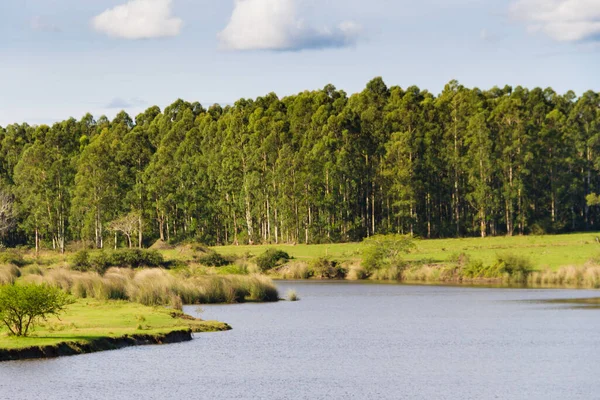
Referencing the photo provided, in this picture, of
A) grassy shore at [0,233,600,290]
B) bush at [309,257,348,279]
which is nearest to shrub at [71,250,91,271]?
grassy shore at [0,233,600,290]

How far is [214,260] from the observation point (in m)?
100

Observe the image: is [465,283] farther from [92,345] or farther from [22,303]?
[22,303]

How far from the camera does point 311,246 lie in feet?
394

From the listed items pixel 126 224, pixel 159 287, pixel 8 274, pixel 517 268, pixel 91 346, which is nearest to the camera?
pixel 91 346

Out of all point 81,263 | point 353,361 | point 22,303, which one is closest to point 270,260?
point 81,263

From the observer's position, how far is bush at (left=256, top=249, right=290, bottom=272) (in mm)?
101750

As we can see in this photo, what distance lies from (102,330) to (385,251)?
5508 centimetres

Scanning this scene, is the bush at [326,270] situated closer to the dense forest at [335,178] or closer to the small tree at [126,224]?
the dense forest at [335,178]

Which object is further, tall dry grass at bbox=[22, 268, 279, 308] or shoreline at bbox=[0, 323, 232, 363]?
tall dry grass at bbox=[22, 268, 279, 308]

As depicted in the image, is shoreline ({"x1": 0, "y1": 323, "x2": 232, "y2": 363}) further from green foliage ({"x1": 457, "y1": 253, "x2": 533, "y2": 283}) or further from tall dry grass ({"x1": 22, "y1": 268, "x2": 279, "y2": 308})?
green foliage ({"x1": 457, "y1": 253, "x2": 533, "y2": 283})

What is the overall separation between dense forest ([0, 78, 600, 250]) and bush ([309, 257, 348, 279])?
26.8 metres

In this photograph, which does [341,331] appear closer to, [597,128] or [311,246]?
[311,246]

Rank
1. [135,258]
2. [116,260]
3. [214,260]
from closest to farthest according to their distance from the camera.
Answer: [116,260], [135,258], [214,260]

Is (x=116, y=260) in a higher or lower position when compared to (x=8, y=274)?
higher
